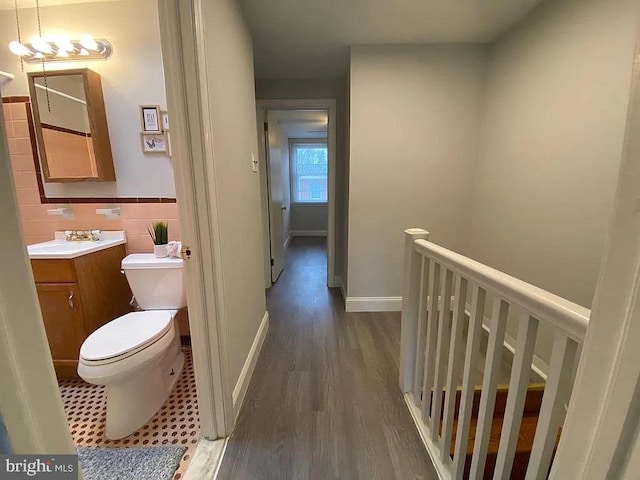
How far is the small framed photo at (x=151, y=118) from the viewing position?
1.89 metres

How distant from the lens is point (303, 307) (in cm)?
281

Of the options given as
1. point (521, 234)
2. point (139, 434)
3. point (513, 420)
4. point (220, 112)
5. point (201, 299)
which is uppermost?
point (220, 112)

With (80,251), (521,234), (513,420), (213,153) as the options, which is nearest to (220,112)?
(213,153)

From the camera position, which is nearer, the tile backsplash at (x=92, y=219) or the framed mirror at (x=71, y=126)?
the framed mirror at (x=71, y=126)

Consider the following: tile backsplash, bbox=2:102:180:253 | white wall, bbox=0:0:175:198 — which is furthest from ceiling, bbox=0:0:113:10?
tile backsplash, bbox=2:102:180:253

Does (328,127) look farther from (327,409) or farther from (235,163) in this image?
(327,409)

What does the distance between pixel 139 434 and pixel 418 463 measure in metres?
1.35

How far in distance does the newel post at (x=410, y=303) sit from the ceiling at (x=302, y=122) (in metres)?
2.82

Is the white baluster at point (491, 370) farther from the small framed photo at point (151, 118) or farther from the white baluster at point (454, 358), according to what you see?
the small framed photo at point (151, 118)

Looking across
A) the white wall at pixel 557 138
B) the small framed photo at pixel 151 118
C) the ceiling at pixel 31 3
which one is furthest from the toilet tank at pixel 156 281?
the white wall at pixel 557 138

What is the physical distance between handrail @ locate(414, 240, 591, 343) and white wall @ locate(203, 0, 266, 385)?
3.44 feet

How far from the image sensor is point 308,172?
21.8ft

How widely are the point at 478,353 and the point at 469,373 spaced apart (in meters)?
0.09

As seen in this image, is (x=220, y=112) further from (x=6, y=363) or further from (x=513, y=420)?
(x=513, y=420)
